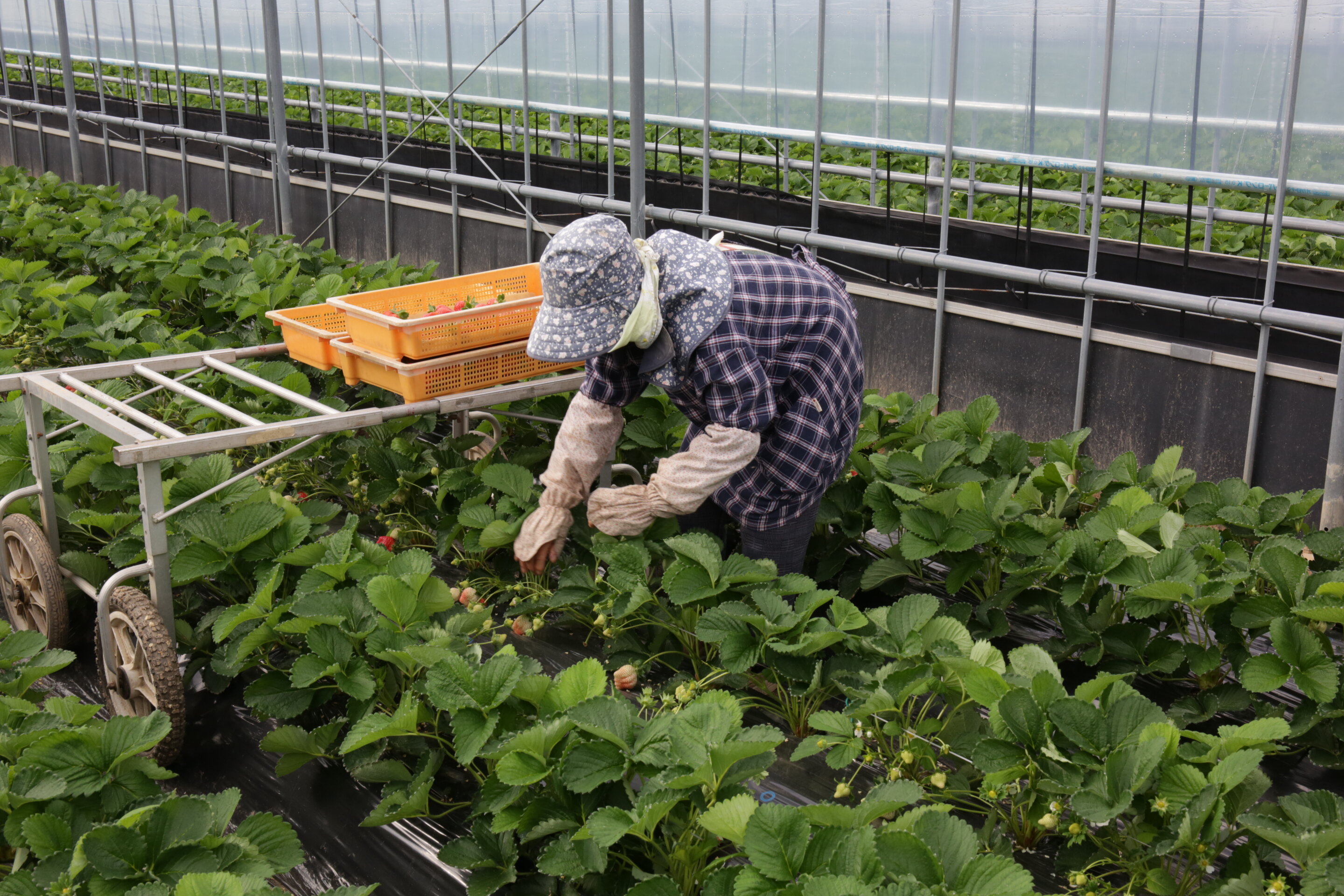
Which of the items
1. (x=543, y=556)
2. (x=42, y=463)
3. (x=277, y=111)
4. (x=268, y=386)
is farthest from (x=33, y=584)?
(x=277, y=111)

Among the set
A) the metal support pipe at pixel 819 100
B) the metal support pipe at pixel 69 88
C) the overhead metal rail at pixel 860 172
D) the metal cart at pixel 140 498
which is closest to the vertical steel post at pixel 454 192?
the overhead metal rail at pixel 860 172

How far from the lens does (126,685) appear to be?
286cm

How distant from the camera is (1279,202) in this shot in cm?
354

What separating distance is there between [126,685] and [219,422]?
1.35 metres

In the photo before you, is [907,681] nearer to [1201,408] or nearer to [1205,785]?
[1205,785]

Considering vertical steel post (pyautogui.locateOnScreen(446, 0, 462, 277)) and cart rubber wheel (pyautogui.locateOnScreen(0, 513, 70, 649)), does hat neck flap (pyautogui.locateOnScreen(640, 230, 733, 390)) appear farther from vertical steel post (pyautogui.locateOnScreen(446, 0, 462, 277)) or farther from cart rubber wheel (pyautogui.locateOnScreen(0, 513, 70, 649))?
vertical steel post (pyautogui.locateOnScreen(446, 0, 462, 277))

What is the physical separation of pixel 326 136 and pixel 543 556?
5.38m

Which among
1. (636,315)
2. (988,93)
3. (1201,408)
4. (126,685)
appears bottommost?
(126,685)

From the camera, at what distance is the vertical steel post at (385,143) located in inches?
281

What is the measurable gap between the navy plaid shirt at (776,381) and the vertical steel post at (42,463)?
1.43 meters

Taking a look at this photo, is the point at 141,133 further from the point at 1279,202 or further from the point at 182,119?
the point at 1279,202

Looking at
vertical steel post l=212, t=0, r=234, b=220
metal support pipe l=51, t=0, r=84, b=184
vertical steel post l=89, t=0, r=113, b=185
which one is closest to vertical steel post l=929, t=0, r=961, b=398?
vertical steel post l=212, t=0, r=234, b=220

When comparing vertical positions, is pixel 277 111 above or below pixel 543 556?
above

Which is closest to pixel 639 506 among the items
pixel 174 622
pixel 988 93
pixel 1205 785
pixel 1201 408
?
pixel 174 622
